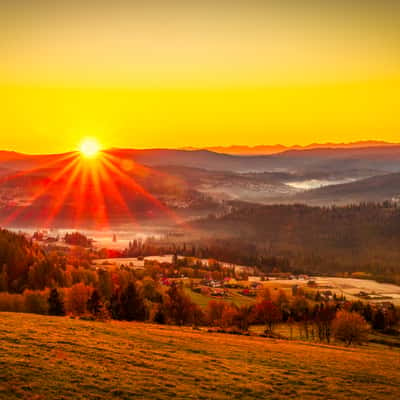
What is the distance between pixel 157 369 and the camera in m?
37.2

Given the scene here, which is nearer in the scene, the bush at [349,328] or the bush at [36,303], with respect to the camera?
the bush at [349,328]

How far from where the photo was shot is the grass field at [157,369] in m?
31.2

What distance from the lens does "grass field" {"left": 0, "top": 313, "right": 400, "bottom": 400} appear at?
31234 mm

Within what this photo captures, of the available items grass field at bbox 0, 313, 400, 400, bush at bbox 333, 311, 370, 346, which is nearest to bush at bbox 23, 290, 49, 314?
grass field at bbox 0, 313, 400, 400

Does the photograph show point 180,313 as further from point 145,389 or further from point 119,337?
point 145,389

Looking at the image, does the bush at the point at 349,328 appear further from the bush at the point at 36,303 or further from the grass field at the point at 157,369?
the bush at the point at 36,303

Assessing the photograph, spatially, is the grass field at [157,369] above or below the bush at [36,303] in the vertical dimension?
above

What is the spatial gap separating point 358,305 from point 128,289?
86669mm

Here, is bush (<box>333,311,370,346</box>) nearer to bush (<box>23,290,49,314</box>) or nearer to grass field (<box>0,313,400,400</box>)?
grass field (<box>0,313,400,400</box>)

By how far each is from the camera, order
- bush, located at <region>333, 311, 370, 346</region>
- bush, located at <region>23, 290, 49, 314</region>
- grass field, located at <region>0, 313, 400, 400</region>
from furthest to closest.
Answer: bush, located at <region>23, 290, 49, 314</region>, bush, located at <region>333, 311, 370, 346</region>, grass field, located at <region>0, 313, 400, 400</region>

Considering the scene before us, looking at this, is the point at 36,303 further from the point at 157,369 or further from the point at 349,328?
the point at 157,369

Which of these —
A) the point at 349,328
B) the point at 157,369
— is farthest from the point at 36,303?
the point at 157,369

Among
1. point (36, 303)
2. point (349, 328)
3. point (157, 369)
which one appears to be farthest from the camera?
point (36, 303)

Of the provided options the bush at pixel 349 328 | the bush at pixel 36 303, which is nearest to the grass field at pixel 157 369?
the bush at pixel 349 328
